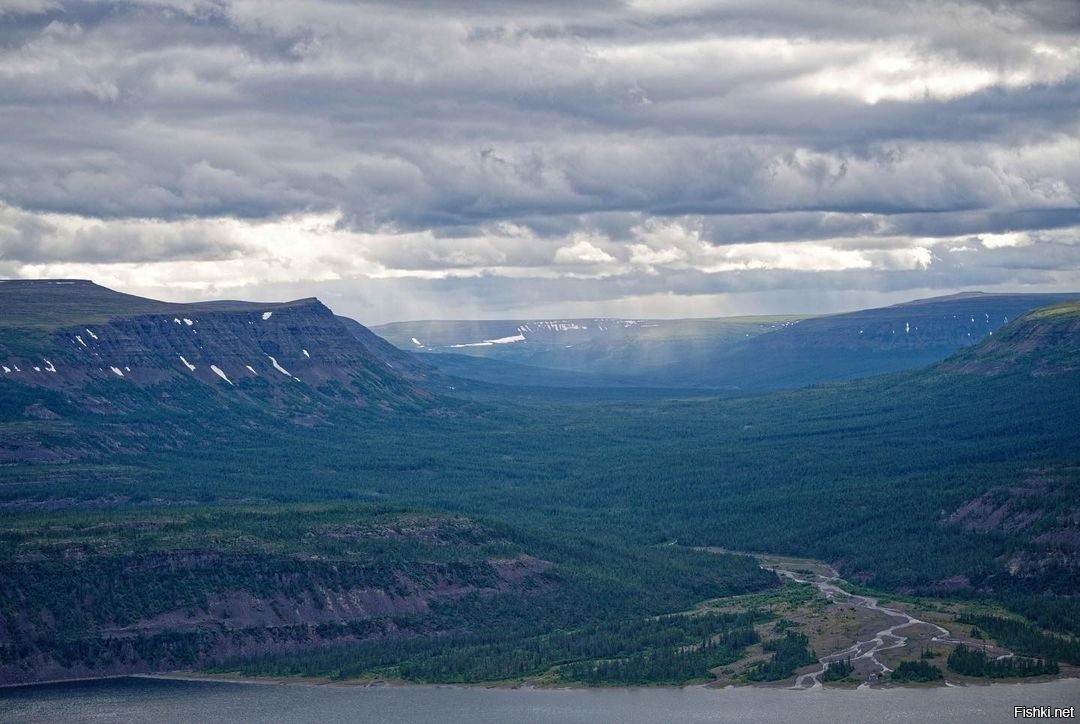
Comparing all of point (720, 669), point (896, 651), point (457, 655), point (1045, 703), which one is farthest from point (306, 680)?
point (1045, 703)

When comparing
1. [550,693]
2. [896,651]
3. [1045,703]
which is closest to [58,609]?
[550,693]

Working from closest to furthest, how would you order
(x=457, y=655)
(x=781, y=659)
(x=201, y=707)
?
(x=201, y=707) → (x=781, y=659) → (x=457, y=655)

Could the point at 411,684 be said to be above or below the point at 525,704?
below

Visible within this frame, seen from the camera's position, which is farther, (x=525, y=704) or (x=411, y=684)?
(x=411, y=684)

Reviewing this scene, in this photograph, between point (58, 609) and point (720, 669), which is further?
point (58, 609)

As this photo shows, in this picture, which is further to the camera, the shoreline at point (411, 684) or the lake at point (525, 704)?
the shoreline at point (411, 684)

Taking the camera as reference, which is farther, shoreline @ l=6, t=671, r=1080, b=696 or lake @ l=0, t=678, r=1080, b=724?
shoreline @ l=6, t=671, r=1080, b=696

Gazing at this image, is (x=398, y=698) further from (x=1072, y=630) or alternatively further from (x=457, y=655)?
(x=1072, y=630)

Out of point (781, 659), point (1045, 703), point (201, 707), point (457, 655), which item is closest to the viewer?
point (1045, 703)
